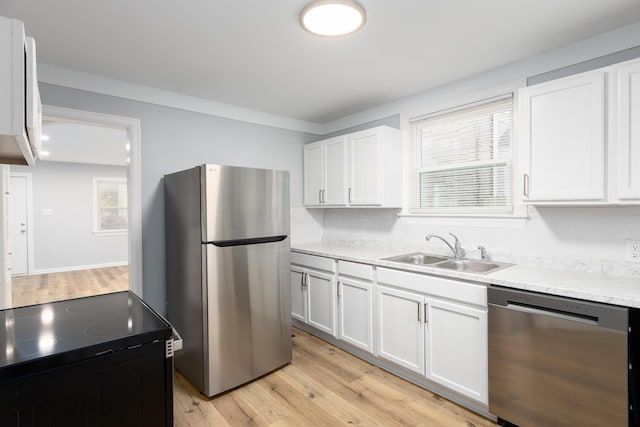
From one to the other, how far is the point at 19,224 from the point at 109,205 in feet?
5.27

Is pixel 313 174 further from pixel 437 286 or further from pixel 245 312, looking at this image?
pixel 437 286

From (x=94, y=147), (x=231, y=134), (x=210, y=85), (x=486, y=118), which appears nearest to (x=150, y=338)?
(x=210, y=85)

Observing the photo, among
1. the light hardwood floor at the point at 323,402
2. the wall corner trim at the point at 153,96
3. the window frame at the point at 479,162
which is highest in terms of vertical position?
the wall corner trim at the point at 153,96

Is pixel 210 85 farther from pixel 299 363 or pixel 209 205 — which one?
pixel 299 363

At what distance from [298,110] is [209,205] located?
1.72m

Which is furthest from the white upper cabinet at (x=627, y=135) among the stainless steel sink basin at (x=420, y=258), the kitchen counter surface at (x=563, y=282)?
the stainless steel sink basin at (x=420, y=258)

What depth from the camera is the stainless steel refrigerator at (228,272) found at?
2264 mm

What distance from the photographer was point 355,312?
2791 mm

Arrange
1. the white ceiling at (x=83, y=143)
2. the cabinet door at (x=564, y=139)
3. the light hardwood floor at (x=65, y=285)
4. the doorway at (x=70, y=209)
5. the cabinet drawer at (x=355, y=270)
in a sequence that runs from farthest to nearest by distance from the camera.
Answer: the doorway at (x=70, y=209) < the light hardwood floor at (x=65, y=285) < the white ceiling at (x=83, y=143) < the cabinet drawer at (x=355, y=270) < the cabinet door at (x=564, y=139)

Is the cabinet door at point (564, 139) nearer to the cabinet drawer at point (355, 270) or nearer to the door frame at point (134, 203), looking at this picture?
the cabinet drawer at point (355, 270)

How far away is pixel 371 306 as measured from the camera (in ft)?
8.67

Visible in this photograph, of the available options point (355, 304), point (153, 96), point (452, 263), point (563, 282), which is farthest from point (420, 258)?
point (153, 96)

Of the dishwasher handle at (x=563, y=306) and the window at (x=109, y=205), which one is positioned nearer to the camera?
the dishwasher handle at (x=563, y=306)

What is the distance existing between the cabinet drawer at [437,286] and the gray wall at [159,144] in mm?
1921
